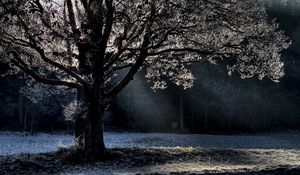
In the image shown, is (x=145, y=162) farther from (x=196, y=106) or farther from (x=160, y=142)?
(x=196, y=106)

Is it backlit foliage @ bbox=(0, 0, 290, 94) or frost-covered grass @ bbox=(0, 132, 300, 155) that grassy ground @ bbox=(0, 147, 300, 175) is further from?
frost-covered grass @ bbox=(0, 132, 300, 155)

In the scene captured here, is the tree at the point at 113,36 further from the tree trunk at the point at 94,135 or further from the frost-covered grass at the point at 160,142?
the frost-covered grass at the point at 160,142

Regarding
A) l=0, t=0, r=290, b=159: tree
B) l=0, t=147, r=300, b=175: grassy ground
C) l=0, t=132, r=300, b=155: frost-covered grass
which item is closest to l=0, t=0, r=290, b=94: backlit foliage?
l=0, t=0, r=290, b=159: tree

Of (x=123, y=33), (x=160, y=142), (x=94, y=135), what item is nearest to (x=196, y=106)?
(x=160, y=142)

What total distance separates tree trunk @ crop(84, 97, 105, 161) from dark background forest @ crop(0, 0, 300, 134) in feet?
97.5

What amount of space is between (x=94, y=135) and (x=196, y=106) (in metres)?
32.9

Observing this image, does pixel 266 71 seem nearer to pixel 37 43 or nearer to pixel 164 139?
pixel 37 43

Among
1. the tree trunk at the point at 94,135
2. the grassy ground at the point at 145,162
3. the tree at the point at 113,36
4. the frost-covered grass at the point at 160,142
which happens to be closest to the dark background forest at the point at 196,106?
the frost-covered grass at the point at 160,142

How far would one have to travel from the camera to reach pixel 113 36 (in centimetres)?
2078

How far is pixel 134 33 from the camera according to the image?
1923cm

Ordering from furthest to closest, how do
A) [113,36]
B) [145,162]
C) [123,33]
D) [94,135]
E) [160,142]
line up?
[160,142]
[113,36]
[94,135]
[145,162]
[123,33]

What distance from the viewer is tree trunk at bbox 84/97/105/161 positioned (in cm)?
2008

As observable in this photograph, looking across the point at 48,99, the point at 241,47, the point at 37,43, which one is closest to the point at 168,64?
the point at 241,47

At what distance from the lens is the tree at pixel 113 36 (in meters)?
17.6
